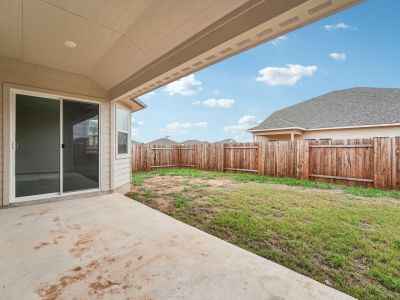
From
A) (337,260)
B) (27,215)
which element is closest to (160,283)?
(337,260)

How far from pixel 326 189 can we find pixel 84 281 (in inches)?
230

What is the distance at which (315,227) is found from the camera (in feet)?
9.04

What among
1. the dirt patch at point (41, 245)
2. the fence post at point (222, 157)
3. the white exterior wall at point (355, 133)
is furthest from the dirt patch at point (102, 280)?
the white exterior wall at point (355, 133)

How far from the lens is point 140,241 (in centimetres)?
224

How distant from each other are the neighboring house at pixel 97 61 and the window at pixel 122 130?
0.09 feet

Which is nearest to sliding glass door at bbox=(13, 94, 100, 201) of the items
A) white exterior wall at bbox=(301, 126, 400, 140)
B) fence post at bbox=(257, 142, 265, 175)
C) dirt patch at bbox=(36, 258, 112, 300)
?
dirt patch at bbox=(36, 258, 112, 300)

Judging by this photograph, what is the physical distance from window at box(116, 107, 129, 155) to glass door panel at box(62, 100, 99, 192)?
56 centimetres

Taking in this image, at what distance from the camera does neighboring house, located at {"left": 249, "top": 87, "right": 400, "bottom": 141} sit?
860cm

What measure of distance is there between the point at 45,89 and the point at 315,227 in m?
5.29

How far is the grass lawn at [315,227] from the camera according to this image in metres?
1.78

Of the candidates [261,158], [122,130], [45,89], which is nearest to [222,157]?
[261,158]

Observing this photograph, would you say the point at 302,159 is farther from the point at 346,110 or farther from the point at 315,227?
the point at 346,110

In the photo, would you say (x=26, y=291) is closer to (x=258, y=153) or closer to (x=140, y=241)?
(x=140, y=241)

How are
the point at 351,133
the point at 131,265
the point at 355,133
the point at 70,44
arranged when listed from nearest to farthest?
the point at 131,265 → the point at 70,44 → the point at 355,133 → the point at 351,133
